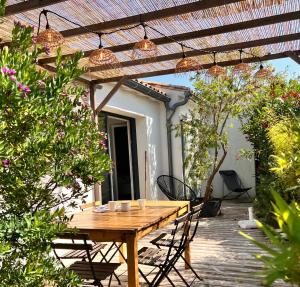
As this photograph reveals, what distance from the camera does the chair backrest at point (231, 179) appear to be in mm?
10723

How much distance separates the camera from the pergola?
3.61 metres

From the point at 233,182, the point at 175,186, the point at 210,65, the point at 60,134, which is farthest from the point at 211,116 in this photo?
the point at 60,134

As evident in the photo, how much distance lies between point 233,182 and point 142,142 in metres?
3.43

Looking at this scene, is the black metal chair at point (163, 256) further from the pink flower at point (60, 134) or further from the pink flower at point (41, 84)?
the pink flower at point (41, 84)

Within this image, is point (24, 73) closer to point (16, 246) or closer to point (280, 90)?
point (16, 246)

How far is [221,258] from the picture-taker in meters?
4.88

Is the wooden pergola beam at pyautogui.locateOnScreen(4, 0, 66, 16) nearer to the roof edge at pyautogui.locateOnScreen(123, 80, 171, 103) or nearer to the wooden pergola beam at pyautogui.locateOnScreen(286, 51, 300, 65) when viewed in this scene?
the wooden pergola beam at pyautogui.locateOnScreen(286, 51, 300, 65)

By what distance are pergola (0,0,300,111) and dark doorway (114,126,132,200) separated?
3.43 m

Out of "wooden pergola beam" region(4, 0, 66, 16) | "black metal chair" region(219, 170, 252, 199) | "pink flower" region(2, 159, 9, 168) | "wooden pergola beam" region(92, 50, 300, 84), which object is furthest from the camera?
"black metal chair" region(219, 170, 252, 199)

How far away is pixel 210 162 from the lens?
8.52 metres

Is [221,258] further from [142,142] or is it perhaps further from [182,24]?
[142,142]

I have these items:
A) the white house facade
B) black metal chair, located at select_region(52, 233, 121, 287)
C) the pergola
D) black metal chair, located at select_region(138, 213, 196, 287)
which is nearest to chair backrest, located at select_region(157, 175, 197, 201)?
the white house facade

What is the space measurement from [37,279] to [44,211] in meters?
0.31

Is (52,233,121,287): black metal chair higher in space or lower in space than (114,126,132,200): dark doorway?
lower
